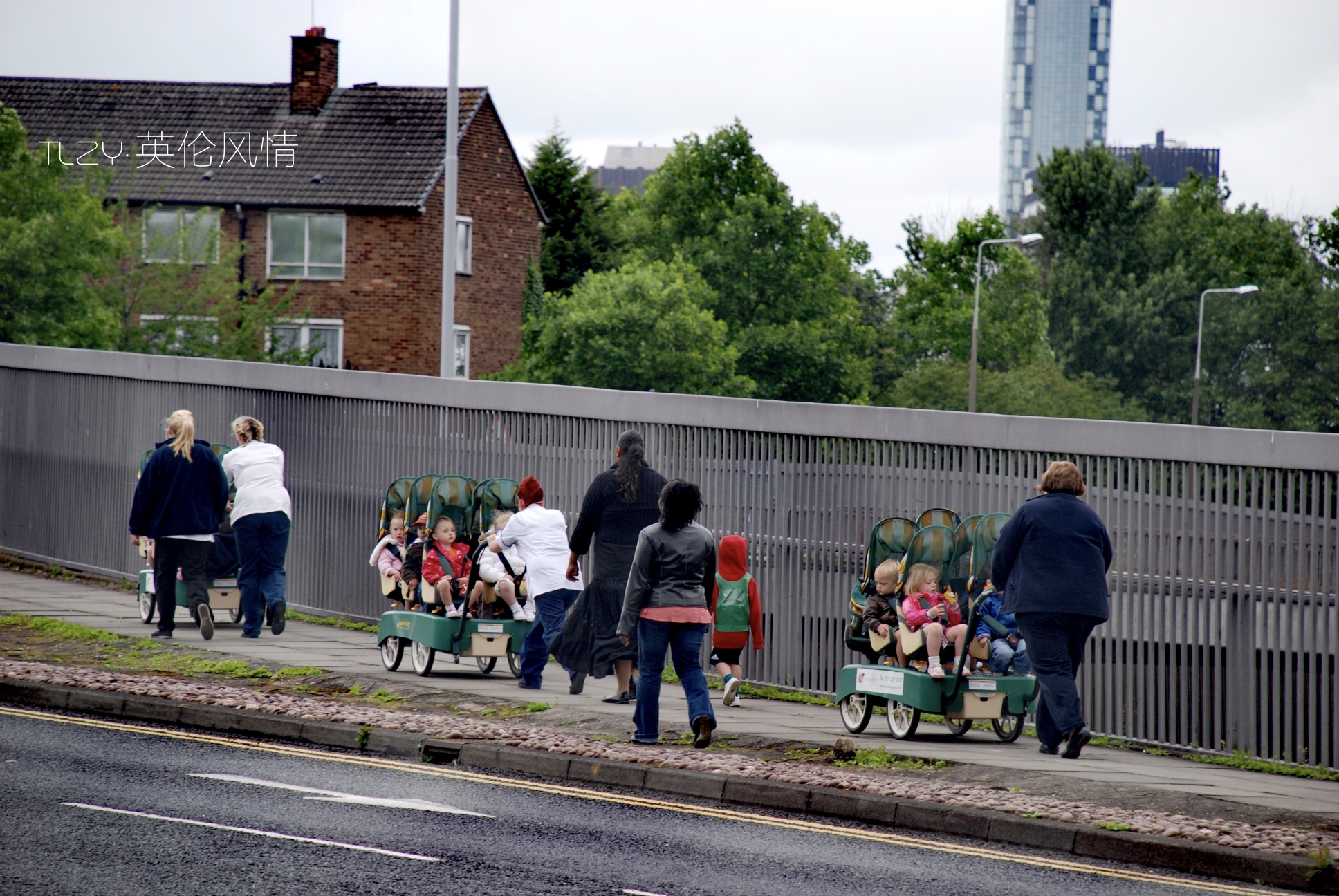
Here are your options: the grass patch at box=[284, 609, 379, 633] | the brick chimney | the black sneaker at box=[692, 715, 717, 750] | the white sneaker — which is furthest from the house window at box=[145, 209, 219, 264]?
the black sneaker at box=[692, 715, 717, 750]

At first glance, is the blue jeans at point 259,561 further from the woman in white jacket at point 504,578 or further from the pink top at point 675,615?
the pink top at point 675,615

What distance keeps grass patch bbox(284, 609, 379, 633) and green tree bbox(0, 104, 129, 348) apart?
40.0 ft

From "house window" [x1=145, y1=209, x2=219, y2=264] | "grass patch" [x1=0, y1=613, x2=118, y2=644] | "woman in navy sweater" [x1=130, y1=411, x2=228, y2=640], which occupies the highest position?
"house window" [x1=145, y1=209, x2=219, y2=264]

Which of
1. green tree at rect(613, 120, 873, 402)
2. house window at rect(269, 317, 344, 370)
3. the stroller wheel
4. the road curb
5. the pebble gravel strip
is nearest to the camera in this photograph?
the road curb

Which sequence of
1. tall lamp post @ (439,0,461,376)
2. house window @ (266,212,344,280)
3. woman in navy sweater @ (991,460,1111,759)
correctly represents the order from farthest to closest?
house window @ (266,212,344,280) → tall lamp post @ (439,0,461,376) → woman in navy sweater @ (991,460,1111,759)

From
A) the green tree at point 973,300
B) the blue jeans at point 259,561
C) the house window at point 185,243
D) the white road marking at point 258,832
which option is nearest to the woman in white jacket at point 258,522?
the blue jeans at point 259,561

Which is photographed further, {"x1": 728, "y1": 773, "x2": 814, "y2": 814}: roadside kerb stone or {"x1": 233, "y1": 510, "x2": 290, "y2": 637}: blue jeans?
{"x1": 233, "y1": 510, "x2": 290, "y2": 637}: blue jeans

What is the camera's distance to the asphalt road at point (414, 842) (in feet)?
20.9

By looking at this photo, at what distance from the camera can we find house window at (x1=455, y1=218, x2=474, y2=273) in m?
47.2

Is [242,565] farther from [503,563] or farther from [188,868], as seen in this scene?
[188,868]

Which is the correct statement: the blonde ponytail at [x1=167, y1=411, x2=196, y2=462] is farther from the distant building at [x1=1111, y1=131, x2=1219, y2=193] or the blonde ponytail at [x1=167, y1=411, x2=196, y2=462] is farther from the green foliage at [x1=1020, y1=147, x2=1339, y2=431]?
the distant building at [x1=1111, y1=131, x2=1219, y2=193]

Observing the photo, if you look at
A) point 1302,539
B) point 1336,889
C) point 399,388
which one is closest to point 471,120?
point 399,388

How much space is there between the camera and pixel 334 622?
15719 mm

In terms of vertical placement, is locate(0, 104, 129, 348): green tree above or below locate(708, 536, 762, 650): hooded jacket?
above
